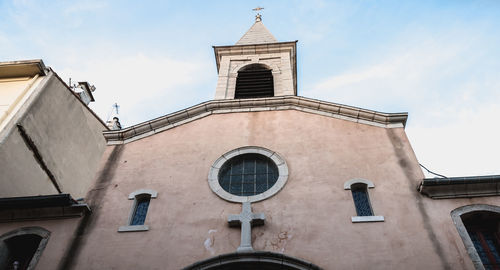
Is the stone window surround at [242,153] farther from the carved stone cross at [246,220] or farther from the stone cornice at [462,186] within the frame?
the stone cornice at [462,186]

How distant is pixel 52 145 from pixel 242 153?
7190mm

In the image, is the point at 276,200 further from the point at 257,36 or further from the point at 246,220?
the point at 257,36

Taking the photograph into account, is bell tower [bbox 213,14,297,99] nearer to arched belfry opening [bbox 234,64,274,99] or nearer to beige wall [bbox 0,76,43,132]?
arched belfry opening [bbox 234,64,274,99]

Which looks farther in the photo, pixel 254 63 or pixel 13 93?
pixel 254 63

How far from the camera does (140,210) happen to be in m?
9.17

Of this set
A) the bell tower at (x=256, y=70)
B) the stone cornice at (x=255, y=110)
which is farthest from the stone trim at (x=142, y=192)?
the bell tower at (x=256, y=70)

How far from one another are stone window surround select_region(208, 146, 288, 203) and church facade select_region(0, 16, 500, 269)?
26mm

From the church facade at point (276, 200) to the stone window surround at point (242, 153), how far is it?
3 centimetres

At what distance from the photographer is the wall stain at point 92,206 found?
809 cm

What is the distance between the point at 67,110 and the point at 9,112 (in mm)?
2961

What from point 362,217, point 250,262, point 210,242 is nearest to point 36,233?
point 210,242

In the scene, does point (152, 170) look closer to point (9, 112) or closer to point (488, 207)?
point (9, 112)

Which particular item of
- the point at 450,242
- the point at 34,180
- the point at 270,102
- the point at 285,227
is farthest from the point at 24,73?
the point at 450,242

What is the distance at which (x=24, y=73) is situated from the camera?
43.9 ft
